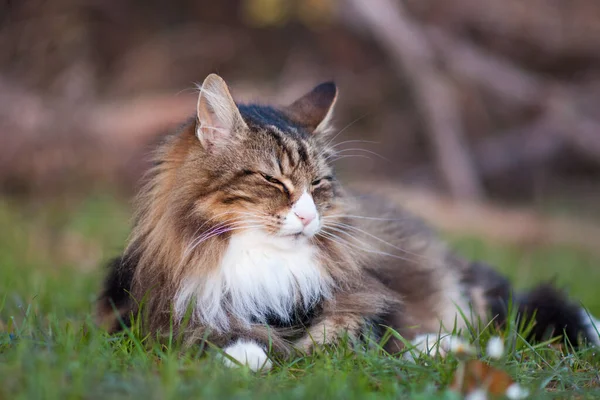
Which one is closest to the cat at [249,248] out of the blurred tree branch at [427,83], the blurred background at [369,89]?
the blurred background at [369,89]

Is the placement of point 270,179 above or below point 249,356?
above

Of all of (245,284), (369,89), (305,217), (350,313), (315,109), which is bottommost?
(369,89)

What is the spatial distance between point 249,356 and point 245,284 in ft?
1.07

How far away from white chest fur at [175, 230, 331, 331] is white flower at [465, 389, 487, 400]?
95 centimetres

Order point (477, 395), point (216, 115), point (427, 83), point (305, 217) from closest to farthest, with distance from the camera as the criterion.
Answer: point (477, 395) → point (305, 217) → point (216, 115) → point (427, 83)

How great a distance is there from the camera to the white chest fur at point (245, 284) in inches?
117

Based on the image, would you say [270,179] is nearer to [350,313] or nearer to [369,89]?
[350,313]

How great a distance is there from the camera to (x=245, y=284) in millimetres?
2977

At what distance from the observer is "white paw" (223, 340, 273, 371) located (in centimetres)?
274

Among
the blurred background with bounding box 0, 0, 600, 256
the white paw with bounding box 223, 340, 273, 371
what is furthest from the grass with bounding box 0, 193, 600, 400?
the blurred background with bounding box 0, 0, 600, 256

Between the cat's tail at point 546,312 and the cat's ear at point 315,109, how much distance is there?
1.21 meters

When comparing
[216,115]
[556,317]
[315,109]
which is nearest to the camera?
[216,115]

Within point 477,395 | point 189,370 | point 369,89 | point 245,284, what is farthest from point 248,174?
point 369,89

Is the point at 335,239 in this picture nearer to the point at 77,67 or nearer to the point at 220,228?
the point at 220,228
